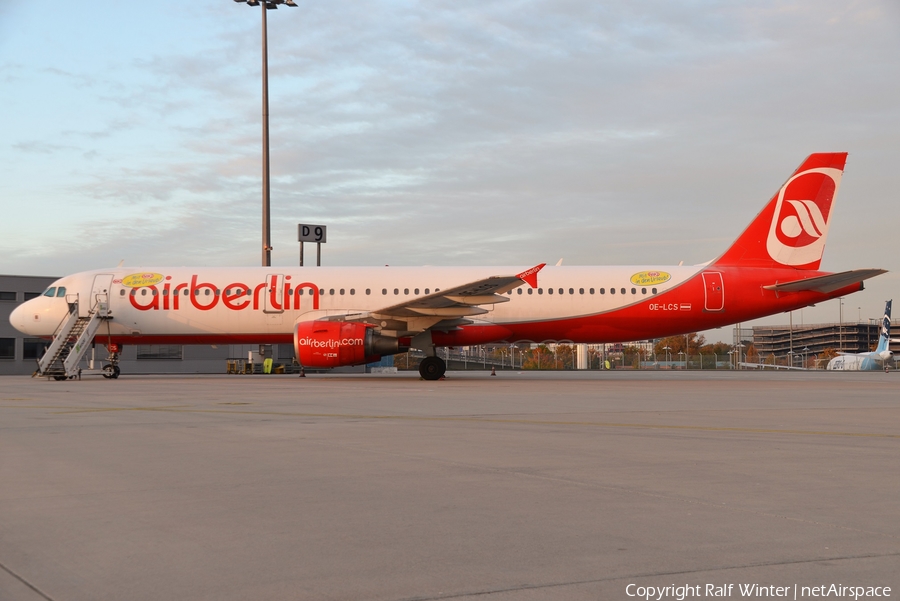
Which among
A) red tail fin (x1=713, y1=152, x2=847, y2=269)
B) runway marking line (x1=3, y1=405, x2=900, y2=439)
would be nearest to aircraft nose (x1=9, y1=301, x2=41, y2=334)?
runway marking line (x1=3, y1=405, x2=900, y2=439)

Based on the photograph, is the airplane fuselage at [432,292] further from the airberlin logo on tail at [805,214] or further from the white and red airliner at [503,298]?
the airberlin logo on tail at [805,214]

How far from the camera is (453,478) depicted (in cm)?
666

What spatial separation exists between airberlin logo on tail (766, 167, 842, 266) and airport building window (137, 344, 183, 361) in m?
32.3

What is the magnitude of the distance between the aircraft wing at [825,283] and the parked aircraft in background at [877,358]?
33.6m

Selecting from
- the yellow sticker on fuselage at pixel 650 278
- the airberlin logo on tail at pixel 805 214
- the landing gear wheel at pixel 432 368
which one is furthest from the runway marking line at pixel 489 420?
the airberlin logo on tail at pixel 805 214

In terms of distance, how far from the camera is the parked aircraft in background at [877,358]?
5578 centimetres

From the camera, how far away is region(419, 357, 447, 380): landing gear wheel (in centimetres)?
2642

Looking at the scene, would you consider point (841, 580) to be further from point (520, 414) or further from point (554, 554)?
point (520, 414)

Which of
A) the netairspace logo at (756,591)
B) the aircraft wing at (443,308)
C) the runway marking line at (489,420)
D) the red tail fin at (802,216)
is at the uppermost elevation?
the red tail fin at (802,216)

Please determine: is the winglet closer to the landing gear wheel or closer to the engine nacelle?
the landing gear wheel

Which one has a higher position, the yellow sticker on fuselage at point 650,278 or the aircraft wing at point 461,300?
the yellow sticker on fuselage at point 650,278

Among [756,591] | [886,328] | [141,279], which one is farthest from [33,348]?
[886,328]

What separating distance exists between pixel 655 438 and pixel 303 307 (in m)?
18.6

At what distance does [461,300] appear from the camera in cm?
2422
